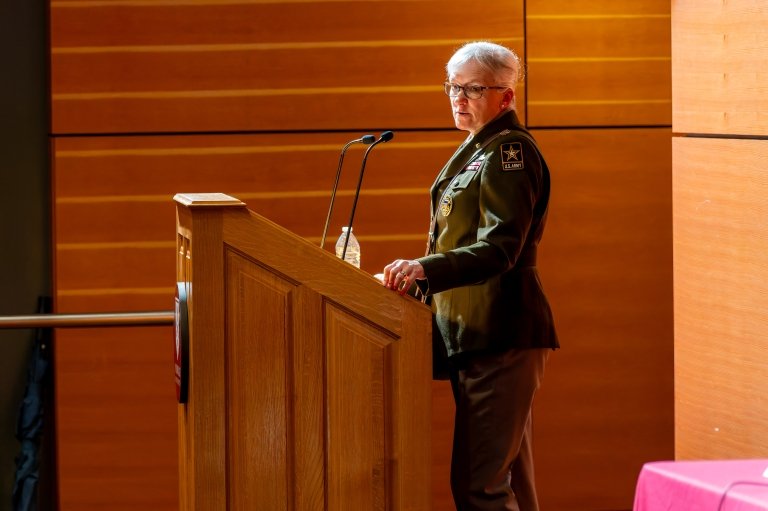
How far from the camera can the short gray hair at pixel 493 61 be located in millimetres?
2777

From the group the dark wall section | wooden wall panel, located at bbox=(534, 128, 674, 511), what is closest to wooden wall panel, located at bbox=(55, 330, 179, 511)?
the dark wall section

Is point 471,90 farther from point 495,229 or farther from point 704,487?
point 704,487

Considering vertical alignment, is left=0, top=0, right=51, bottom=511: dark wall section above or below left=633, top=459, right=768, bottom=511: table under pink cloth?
above

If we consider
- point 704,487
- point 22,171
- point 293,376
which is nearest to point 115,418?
point 22,171

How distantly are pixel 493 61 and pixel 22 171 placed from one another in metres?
2.43

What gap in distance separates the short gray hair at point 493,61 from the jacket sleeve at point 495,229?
0.57 ft

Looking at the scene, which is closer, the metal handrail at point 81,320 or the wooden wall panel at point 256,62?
the metal handrail at point 81,320

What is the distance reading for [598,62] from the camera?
4.43 m

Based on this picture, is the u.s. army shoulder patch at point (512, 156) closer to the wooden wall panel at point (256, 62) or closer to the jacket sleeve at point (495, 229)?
the jacket sleeve at point (495, 229)

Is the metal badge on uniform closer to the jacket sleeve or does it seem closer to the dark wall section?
the jacket sleeve

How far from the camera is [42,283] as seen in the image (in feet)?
15.1

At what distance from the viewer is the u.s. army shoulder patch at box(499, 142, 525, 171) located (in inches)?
105

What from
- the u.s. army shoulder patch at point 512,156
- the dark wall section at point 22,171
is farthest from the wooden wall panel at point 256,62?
the u.s. army shoulder patch at point 512,156

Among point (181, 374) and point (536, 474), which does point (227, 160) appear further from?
point (181, 374)
